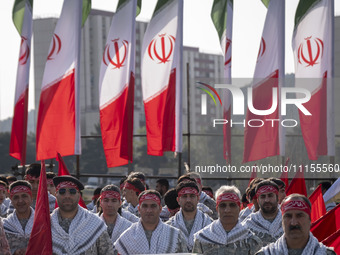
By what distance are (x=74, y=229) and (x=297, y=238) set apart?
276cm

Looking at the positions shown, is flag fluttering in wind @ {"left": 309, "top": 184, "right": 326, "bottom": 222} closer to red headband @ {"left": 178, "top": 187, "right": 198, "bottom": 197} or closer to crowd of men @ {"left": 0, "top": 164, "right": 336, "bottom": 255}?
crowd of men @ {"left": 0, "top": 164, "right": 336, "bottom": 255}

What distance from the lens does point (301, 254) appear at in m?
6.11

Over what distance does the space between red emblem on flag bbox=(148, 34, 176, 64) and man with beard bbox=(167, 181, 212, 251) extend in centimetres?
663

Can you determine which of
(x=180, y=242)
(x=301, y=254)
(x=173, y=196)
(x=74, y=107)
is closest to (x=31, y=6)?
(x=74, y=107)

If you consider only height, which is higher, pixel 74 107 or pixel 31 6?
pixel 31 6

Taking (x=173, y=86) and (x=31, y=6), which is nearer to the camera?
(x=173, y=86)

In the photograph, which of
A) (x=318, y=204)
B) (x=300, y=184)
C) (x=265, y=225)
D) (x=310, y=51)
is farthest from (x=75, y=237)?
(x=310, y=51)

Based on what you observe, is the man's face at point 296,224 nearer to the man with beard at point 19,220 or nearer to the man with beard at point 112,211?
the man with beard at point 112,211

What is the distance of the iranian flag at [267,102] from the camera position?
16031mm

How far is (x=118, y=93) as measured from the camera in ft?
52.5

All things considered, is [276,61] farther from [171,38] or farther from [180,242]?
[180,242]

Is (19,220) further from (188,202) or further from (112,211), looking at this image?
(188,202)

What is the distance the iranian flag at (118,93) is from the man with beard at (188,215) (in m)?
6.09

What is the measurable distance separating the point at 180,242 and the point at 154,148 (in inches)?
297
